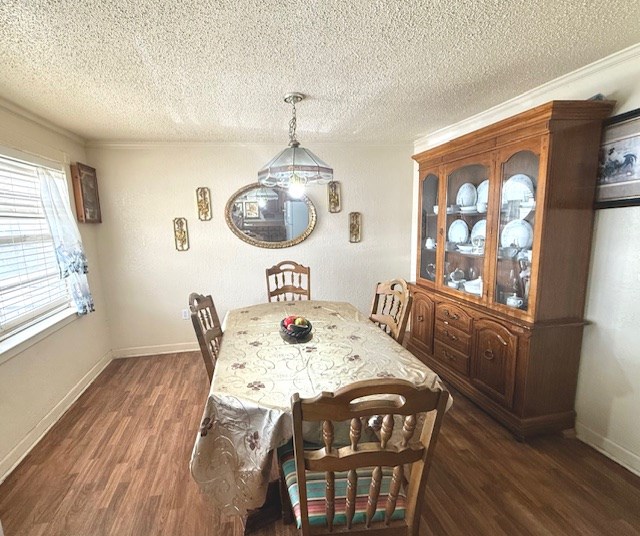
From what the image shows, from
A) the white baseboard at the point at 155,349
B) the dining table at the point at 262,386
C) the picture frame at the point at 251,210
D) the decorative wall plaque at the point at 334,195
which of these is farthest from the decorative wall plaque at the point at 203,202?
the dining table at the point at 262,386

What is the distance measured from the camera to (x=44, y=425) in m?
2.28

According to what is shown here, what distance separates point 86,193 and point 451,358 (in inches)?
138

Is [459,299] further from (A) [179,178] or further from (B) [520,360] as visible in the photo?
(A) [179,178]

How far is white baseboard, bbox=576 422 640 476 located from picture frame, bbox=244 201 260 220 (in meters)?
3.16

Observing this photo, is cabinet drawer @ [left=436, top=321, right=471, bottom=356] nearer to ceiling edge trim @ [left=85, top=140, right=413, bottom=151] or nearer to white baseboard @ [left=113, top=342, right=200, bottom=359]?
ceiling edge trim @ [left=85, top=140, right=413, bottom=151]

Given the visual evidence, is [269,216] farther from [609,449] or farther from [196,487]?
[609,449]

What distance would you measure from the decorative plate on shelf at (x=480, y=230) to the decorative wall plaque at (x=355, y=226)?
54.5 inches

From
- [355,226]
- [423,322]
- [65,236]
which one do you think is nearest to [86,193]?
[65,236]

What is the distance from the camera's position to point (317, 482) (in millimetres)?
1246

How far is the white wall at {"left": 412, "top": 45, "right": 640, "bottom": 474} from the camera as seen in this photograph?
179 cm

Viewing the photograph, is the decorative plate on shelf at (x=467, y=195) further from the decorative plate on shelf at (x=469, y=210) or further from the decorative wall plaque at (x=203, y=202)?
the decorative wall plaque at (x=203, y=202)

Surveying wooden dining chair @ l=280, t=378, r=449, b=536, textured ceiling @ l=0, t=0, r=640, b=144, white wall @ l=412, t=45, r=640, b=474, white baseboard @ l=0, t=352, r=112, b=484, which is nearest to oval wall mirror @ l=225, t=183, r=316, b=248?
textured ceiling @ l=0, t=0, r=640, b=144

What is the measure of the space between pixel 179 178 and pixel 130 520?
9.27 feet

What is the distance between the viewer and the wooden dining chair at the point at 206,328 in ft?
5.70
